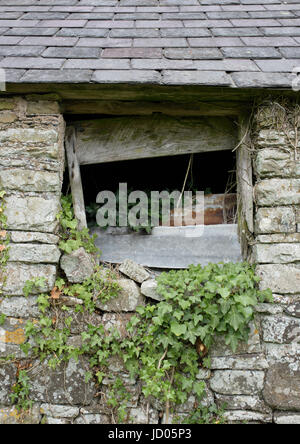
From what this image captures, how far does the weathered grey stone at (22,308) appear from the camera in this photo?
2.53 meters

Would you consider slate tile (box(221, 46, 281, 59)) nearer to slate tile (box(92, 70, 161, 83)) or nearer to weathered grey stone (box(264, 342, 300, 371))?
slate tile (box(92, 70, 161, 83))

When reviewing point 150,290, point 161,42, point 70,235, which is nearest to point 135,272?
point 150,290

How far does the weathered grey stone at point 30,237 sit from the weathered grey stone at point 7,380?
3.34 ft

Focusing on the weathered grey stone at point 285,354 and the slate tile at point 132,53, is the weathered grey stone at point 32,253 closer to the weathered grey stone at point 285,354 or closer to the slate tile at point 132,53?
the slate tile at point 132,53

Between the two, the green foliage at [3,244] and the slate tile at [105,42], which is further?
the slate tile at [105,42]

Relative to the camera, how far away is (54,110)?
101 inches


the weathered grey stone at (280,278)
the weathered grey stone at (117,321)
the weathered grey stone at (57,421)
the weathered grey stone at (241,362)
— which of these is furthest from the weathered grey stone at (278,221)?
the weathered grey stone at (57,421)

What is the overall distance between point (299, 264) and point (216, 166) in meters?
1.69

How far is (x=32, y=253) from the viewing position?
8.29 feet

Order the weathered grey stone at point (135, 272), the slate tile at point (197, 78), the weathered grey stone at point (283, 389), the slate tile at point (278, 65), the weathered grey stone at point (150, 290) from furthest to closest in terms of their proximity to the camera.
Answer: the weathered grey stone at point (135, 272)
the weathered grey stone at point (150, 290)
the weathered grey stone at point (283, 389)
the slate tile at point (278, 65)
the slate tile at point (197, 78)

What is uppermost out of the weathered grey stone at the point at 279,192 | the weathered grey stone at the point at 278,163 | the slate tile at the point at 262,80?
the slate tile at the point at 262,80

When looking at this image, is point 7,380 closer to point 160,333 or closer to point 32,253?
point 32,253

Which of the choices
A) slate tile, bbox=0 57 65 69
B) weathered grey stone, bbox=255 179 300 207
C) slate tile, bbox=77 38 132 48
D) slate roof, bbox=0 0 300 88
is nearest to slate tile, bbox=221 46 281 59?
slate roof, bbox=0 0 300 88

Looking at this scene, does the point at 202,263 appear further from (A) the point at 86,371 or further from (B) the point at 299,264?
(A) the point at 86,371
